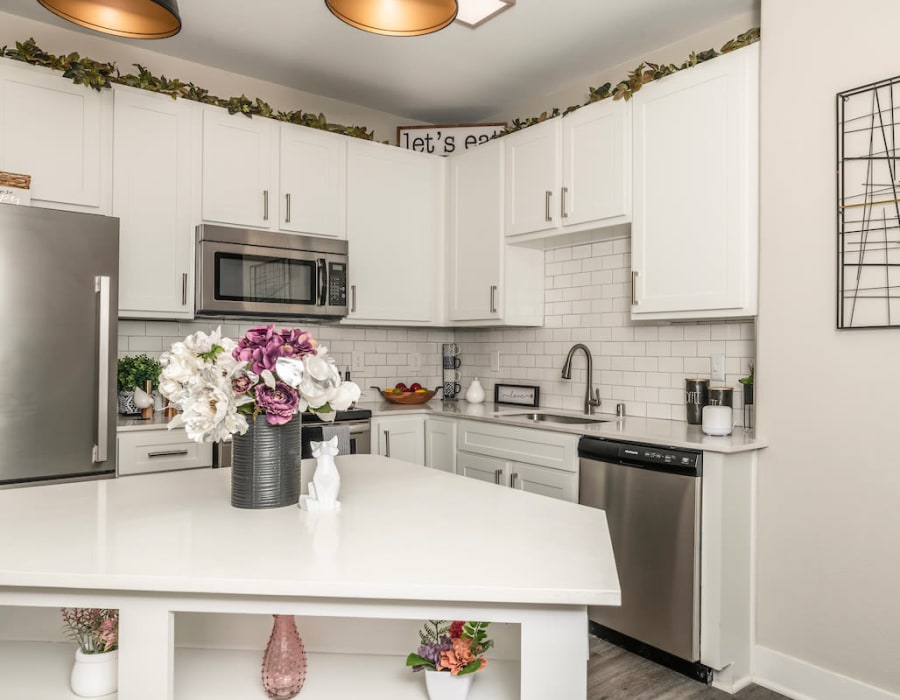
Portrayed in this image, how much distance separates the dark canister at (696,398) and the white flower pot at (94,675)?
258cm

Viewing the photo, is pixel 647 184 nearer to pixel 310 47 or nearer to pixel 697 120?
pixel 697 120

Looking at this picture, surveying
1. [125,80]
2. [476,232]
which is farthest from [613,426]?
[125,80]

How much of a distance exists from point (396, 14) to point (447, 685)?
64.5 inches

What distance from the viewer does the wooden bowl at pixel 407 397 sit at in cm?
418

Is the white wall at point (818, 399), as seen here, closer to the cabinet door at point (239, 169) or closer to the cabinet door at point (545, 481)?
the cabinet door at point (545, 481)

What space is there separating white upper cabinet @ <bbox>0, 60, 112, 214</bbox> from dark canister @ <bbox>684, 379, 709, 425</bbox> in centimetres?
294

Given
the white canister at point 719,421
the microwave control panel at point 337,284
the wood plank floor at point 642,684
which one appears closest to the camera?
the wood plank floor at point 642,684

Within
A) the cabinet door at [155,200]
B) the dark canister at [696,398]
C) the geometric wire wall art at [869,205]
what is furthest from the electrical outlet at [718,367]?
the cabinet door at [155,200]

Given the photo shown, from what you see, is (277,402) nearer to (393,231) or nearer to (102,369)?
(102,369)

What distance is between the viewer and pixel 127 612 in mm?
1158

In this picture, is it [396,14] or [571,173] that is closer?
[396,14]

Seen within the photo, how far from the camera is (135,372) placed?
131 inches

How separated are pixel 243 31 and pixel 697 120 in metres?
2.33

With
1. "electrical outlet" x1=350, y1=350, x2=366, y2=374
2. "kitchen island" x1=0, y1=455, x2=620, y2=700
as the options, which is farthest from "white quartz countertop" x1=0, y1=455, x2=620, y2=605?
"electrical outlet" x1=350, y1=350, x2=366, y2=374
